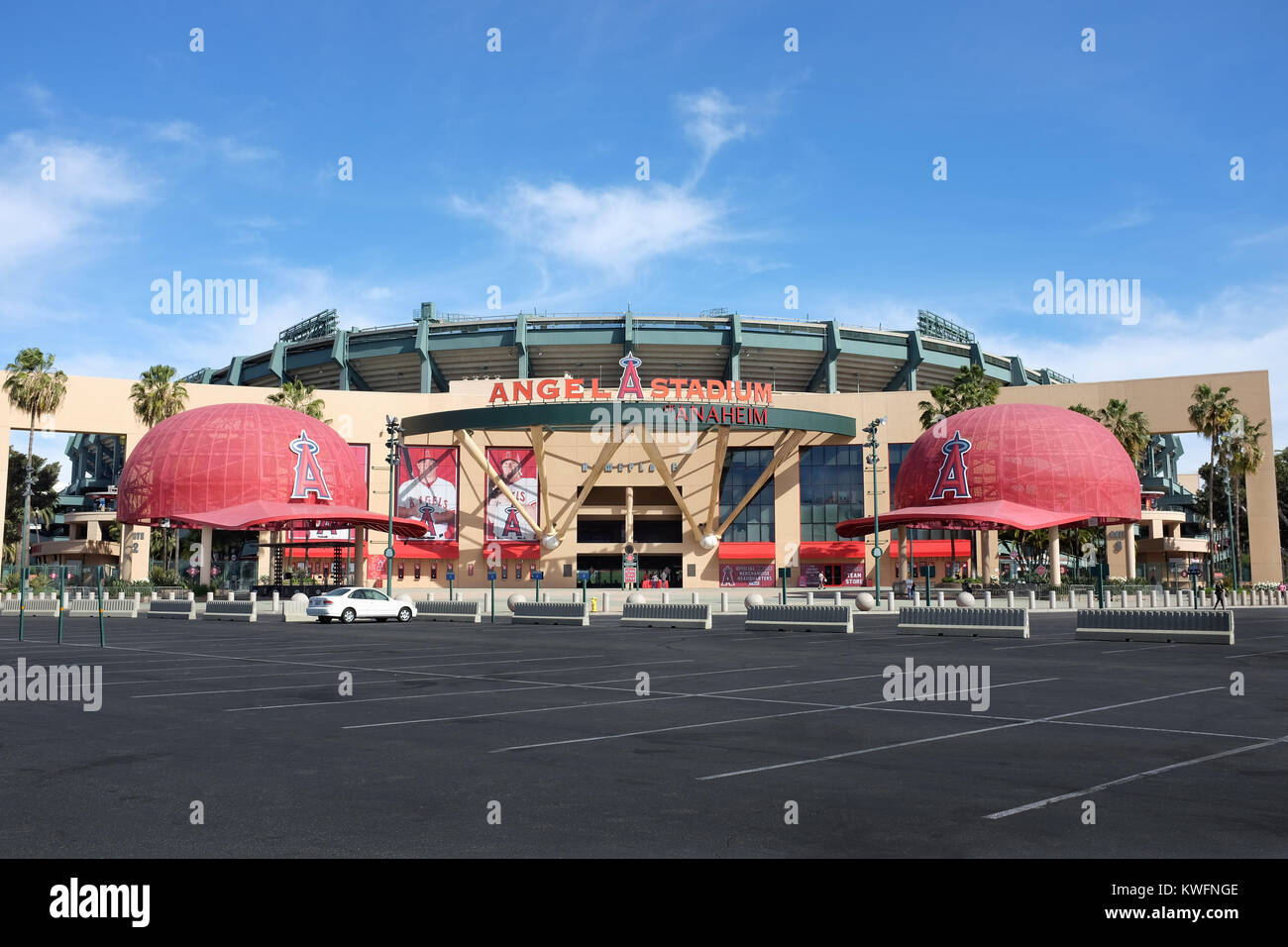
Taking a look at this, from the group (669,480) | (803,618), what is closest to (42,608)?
(803,618)

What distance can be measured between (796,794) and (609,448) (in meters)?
64.3

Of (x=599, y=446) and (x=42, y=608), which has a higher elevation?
(x=599, y=446)

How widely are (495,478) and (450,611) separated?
33.0 metres

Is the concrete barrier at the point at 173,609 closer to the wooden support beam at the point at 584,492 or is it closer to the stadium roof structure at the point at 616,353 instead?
the wooden support beam at the point at 584,492

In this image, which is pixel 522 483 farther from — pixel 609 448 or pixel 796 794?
pixel 796 794

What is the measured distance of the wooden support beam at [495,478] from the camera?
72062 millimetres

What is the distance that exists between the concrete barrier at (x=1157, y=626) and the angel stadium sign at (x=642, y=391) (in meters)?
42.3

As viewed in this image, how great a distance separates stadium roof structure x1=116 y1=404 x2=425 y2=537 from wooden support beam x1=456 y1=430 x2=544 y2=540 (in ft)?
41.5

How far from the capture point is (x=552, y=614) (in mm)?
38344

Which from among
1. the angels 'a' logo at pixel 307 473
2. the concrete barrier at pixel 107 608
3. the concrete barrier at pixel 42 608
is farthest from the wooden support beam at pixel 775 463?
the concrete barrier at pixel 42 608

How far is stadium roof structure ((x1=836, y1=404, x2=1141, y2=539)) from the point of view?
5438 centimetres

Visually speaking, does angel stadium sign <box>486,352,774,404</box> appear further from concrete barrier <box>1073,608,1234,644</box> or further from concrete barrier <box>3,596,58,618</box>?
concrete barrier <box>1073,608,1234,644</box>

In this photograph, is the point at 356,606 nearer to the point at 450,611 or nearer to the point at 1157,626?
the point at 450,611
